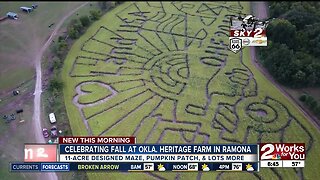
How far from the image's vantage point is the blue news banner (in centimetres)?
5297

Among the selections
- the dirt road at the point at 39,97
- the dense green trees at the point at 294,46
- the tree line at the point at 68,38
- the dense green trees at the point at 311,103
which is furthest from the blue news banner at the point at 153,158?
the dense green trees at the point at 294,46

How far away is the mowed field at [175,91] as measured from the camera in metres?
65.6

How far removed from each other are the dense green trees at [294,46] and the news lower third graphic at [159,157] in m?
23.1

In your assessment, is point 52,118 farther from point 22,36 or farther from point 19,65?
point 22,36

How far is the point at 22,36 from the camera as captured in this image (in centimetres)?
8662

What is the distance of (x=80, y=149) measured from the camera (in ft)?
175

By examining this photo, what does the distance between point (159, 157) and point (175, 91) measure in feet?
72.0

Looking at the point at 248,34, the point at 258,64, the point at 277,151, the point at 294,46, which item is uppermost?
the point at 248,34

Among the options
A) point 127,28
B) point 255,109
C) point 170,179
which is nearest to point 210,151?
point 170,179

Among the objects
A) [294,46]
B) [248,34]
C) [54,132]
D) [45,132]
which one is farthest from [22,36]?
[294,46]

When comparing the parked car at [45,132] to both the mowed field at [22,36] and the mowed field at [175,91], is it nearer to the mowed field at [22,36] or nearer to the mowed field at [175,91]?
the mowed field at [175,91]

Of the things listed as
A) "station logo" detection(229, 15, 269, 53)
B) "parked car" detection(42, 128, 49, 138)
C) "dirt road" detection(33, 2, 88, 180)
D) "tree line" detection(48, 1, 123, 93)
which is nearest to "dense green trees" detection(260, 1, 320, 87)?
"station logo" detection(229, 15, 269, 53)

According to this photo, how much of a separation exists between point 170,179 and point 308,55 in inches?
1497

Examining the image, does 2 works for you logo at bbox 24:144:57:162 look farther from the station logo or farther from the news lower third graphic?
the station logo
